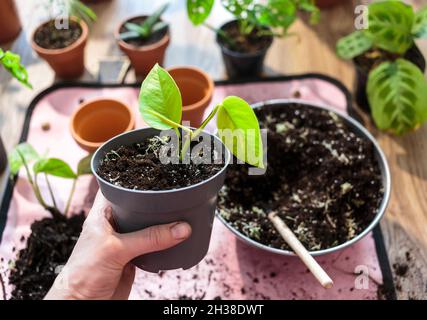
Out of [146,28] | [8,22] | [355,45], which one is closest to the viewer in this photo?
[355,45]

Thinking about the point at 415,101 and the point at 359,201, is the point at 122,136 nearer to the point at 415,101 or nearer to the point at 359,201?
the point at 359,201

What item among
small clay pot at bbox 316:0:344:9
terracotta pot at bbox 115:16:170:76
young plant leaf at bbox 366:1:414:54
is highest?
young plant leaf at bbox 366:1:414:54

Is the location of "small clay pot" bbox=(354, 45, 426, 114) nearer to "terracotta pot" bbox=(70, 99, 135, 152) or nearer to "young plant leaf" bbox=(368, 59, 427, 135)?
"young plant leaf" bbox=(368, 59, 427, 135)

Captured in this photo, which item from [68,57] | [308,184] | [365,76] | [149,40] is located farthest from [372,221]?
[68,57]

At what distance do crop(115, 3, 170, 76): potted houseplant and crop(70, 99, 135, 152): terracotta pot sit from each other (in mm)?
237

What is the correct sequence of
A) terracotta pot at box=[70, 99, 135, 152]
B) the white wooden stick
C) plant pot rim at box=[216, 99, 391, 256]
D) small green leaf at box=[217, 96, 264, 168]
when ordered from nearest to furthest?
1. small green leaf at box=[217, 96, 264, 168]
2. the white wooden stick
3. plant pot rim at box=[216, 99, 391, 256]
4. terracotta pot at box=[70, 99, 135, 152]

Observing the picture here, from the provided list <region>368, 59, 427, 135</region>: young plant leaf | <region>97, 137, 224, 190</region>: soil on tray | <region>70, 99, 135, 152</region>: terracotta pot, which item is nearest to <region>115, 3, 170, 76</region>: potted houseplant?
<region>70, 99, 135, 152</region>: terracotta pot

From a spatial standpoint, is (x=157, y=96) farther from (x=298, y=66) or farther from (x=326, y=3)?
(x=326, y=3)

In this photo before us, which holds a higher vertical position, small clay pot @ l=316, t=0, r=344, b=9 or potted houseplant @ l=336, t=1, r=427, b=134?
potted houseplant @ l=336, t=1, r=427, b=134

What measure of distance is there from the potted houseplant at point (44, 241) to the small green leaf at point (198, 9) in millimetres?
474

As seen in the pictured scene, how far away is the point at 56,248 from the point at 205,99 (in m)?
0.49

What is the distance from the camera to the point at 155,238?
677mm

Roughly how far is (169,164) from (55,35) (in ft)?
3.03

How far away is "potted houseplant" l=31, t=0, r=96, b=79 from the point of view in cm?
138
